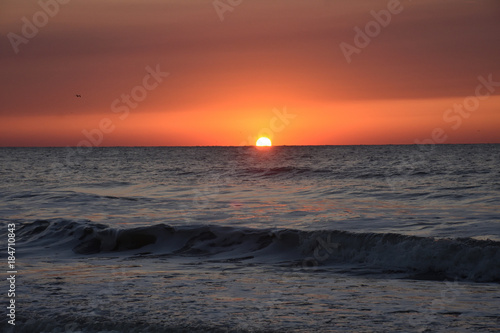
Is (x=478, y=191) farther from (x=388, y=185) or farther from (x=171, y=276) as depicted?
(x=171, y=276)

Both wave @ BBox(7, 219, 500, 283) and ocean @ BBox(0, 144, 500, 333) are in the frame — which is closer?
ocean @ BBox(0, 144, 500, 333)

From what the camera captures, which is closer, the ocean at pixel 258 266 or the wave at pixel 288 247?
the ocean at pixel 258 266

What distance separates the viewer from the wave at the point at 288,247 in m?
11.9

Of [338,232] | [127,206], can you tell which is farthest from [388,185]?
[338,232]

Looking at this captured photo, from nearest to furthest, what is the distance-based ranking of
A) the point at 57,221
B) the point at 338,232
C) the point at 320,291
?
the point at 320,291 → the point at 338,232 → the point at 57,221

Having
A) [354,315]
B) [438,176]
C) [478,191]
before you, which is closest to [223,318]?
[354,315]

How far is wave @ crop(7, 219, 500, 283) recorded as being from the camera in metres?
11.9

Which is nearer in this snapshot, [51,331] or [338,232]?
[51,331]

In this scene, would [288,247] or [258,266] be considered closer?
[258,266]

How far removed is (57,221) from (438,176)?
2906 cm

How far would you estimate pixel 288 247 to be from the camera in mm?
14367

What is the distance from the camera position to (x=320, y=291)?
9.38 m

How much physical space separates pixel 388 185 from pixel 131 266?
24.0 metres

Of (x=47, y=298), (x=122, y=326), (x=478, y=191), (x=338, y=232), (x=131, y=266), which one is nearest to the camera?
(x=122, y=326)
